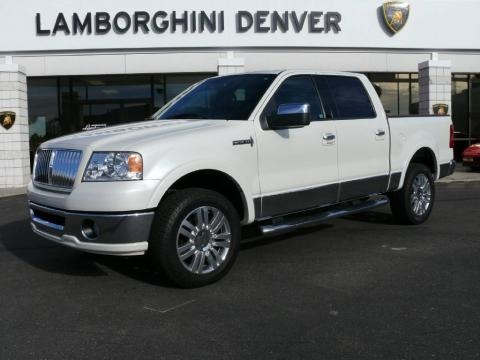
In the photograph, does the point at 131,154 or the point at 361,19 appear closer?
the point at 131,154

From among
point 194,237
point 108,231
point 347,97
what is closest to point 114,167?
point 108,231

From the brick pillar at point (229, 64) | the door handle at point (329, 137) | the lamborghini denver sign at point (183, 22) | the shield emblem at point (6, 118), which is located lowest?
the door handle at point (329, 137)

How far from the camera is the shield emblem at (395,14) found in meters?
17.2

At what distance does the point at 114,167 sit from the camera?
4137 millimetres

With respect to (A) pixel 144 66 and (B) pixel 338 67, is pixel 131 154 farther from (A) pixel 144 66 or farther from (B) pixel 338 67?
(B) pixel 338 67


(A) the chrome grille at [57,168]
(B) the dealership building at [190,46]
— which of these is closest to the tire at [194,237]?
(A) the chrome grille at [57,168]

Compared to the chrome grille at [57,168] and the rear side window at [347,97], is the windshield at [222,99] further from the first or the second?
the chrome grille at [57,168]

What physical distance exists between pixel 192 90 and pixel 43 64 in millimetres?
12169

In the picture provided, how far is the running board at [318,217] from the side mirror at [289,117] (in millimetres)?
939

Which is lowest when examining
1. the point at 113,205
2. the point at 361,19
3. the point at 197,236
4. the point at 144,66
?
the point at 197,236

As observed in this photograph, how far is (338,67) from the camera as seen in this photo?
57.1ft

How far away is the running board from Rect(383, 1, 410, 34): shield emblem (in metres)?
12.3

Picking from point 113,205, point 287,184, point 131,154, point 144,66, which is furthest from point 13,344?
point 144,66

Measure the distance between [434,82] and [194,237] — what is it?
1391 centimetres
